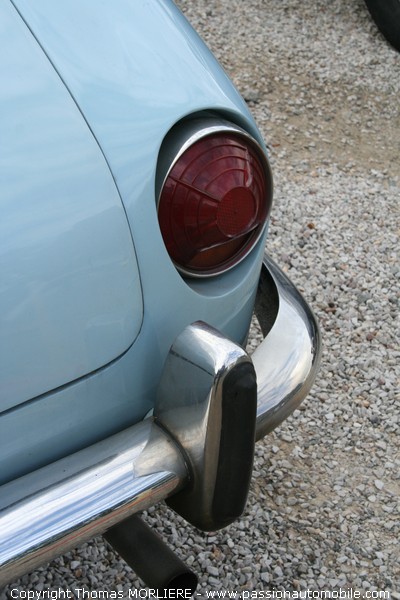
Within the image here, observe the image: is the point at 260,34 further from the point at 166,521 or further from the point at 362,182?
the point at 166,521

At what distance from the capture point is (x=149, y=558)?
5.35 ft

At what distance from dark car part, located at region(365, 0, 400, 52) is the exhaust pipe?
4.43 meters

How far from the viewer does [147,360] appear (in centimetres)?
160

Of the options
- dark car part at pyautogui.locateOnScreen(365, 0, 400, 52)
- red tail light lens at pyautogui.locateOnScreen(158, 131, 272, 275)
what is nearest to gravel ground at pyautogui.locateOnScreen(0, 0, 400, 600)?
dark car part at pyautogui.locateOnScreen(365, 0, 400, 52)

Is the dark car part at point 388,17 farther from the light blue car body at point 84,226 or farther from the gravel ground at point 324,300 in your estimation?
the light blue car body at point 84,226

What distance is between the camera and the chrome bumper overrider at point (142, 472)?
141cm

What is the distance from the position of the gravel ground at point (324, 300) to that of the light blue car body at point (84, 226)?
90 centimetres

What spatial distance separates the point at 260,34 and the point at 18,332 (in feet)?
14.3

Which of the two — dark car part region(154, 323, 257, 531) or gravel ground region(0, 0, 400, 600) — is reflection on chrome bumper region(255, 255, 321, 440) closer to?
dark car part region(154, 323, 257, 531)

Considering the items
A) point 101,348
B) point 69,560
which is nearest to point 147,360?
point 101,348

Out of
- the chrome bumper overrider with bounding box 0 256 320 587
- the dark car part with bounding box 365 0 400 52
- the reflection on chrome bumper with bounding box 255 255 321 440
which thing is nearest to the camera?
the chrome bumper overrider with bounding box 0 256 320 587

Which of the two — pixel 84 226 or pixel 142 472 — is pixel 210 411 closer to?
pixel 142 472

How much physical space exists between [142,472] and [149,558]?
22 centimetres

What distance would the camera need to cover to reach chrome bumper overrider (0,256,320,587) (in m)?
1.41
